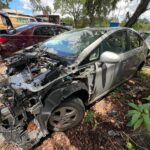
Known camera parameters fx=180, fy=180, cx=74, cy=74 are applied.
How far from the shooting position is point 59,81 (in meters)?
2.67

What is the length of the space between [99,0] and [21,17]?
19.3 feet

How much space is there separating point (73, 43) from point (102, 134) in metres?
1.82

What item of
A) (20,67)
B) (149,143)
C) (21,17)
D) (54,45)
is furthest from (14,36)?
(21,17)

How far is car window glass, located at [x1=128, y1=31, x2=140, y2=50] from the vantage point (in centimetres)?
441

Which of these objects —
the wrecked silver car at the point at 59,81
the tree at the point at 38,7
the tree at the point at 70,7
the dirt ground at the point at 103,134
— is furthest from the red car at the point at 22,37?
the tree at the point at 38,7

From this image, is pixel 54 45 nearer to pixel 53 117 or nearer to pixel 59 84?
pixel 59 84

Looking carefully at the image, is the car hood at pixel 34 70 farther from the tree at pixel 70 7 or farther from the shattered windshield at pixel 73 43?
the tree at pixel 70 7

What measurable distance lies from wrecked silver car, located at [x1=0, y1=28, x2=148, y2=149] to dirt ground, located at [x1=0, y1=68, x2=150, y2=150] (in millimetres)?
205

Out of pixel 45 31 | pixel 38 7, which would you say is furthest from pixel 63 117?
pixel 38 7

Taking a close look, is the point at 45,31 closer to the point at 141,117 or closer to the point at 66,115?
the point at 66,115

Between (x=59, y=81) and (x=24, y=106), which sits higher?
(x=59, y=81)

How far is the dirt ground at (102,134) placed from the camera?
288cm

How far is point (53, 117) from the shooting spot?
286 centimetres

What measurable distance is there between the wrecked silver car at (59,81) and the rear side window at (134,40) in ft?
0.42
